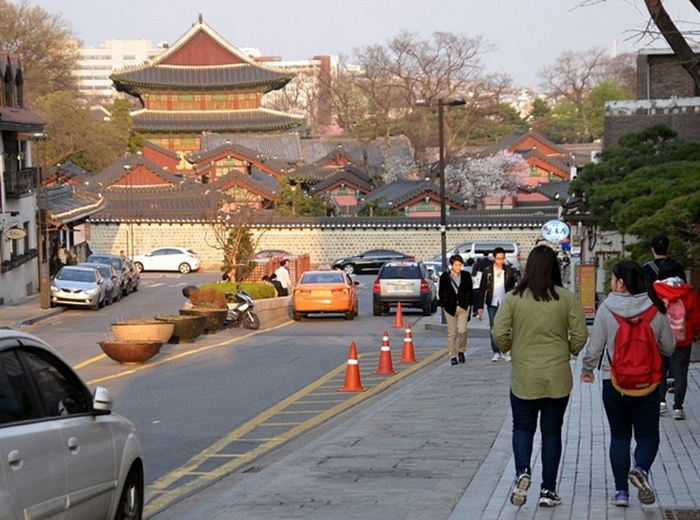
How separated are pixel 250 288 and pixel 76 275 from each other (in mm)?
7620

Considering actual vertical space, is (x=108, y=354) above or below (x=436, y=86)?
below

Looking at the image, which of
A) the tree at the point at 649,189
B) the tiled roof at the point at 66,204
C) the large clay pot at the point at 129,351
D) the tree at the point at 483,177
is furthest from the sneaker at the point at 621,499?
the tree at the point at 483,177

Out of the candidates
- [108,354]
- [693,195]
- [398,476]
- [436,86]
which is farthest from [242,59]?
[398,476]

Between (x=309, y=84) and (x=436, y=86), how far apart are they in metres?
71.1

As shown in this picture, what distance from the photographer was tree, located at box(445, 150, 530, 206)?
91.4 meters

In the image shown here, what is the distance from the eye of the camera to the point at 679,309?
13.1 metres

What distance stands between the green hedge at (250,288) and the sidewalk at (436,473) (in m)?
20.0

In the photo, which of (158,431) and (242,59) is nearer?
(158,431)

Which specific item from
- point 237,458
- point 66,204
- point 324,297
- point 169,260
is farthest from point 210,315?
point 169,260

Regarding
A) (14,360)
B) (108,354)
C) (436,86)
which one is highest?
(436,86)

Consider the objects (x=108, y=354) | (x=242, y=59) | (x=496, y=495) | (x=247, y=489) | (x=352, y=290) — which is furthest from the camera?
(x=242, y=59)

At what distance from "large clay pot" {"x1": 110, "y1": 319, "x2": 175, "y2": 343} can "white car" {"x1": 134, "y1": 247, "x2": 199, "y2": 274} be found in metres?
40.7

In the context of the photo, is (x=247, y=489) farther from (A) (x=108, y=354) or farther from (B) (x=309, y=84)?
(B) (x=309, y=84)

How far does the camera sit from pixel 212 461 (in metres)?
13.6
